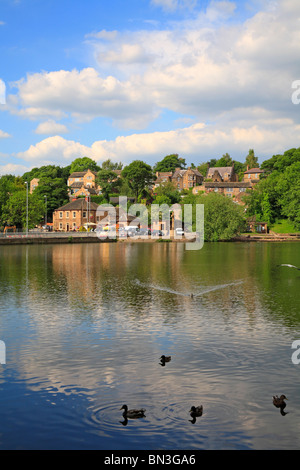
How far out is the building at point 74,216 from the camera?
154375 mm

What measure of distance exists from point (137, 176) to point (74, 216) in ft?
120

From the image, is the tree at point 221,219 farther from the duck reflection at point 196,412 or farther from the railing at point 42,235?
the duck reflection at point 196,412

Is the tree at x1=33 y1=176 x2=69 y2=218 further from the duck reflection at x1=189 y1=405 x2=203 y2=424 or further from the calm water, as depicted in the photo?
the duck reflection at x1=189 y1=405 x2=203 y2=424

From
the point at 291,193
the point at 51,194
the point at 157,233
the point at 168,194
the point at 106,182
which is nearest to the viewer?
the point at 157,233

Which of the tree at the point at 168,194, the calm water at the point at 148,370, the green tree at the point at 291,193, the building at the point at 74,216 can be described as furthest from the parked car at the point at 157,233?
the calm water at the point at 148,370

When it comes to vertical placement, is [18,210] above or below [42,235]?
above

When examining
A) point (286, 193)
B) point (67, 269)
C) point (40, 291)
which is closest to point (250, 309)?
point (40, 291)


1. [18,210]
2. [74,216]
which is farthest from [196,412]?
[74,216]

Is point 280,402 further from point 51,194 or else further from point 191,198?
point 51,194

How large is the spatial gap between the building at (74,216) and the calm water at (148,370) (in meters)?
121

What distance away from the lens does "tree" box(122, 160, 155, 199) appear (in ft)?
595

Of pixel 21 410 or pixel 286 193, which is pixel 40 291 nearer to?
pixel 21 410

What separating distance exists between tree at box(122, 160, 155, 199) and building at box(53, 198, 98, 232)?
28.6 meters

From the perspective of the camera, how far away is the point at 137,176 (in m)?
182
